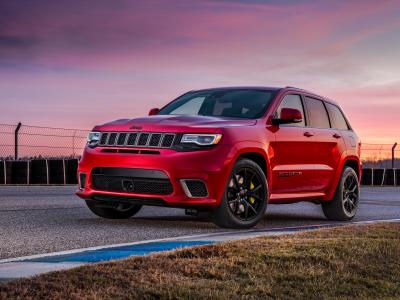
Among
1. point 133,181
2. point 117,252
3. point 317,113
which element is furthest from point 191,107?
point 117,252

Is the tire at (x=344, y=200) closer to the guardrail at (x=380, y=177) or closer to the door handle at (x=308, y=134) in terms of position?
the door handle at (x=308, y=134)

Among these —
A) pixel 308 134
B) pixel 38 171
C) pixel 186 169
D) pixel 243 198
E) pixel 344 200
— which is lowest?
pixel 38 171

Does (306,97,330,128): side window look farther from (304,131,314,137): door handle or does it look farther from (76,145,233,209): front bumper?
(76,145,233,209): front bumper

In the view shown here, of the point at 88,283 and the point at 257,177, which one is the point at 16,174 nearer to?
the point at 257,177

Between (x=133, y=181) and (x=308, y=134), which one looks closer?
(x=133, y=181)

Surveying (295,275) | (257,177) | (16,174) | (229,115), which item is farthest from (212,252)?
(16,174)

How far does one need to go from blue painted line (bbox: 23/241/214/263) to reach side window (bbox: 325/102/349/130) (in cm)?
479

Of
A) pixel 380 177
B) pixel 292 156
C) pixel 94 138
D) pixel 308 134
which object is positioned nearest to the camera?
pixel 94 138

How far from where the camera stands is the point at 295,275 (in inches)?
236

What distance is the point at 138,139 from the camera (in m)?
9.14

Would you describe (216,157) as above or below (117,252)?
above

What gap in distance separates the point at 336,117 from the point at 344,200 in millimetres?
1367

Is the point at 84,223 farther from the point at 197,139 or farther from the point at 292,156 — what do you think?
the point at 292,156

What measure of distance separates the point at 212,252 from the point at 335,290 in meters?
1.44
